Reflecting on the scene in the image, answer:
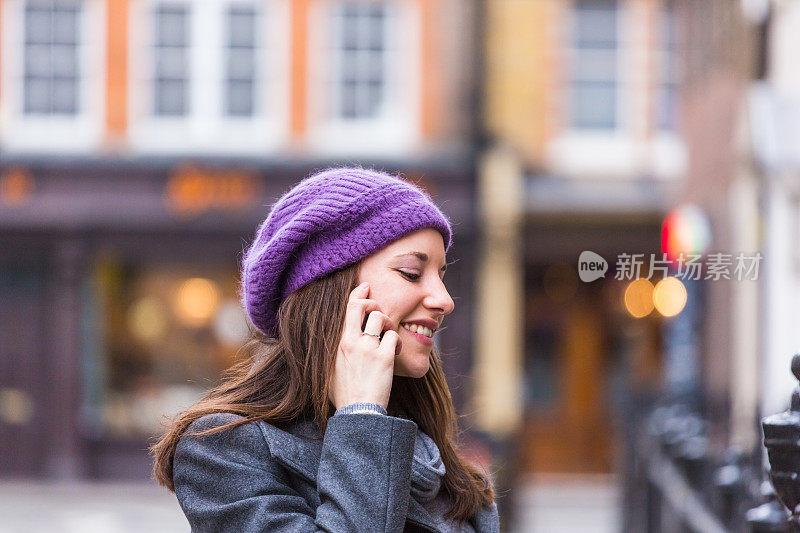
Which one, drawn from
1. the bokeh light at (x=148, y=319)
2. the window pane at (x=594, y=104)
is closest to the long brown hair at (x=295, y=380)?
the bokeh light at (x=148, y=319)

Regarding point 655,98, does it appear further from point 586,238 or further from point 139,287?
point 139,287

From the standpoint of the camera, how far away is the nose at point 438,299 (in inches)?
88.6

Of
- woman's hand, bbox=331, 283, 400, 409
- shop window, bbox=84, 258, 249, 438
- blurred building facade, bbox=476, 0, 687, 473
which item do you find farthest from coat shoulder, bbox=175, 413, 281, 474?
shop window, bbox=84, 258, 249, 438

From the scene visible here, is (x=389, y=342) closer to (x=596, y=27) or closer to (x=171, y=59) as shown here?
(x=171, y=59)

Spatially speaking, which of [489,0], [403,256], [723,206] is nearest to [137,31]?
[489,0]

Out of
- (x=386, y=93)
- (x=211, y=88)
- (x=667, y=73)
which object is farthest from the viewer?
(x=667, y=73)

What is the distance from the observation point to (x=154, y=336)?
17250mm

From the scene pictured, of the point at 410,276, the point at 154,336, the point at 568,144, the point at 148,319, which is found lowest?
the point at 154,336

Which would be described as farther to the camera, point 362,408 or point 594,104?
point 594,104

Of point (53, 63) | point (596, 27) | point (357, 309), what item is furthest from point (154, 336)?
point (357, 309)

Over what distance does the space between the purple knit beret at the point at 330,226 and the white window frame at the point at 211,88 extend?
14608 millimetres

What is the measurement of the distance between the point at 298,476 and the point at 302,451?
0.05m

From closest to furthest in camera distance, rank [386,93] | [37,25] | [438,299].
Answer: [438,299], [37,25], [386,93]

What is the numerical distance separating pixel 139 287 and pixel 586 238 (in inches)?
253
